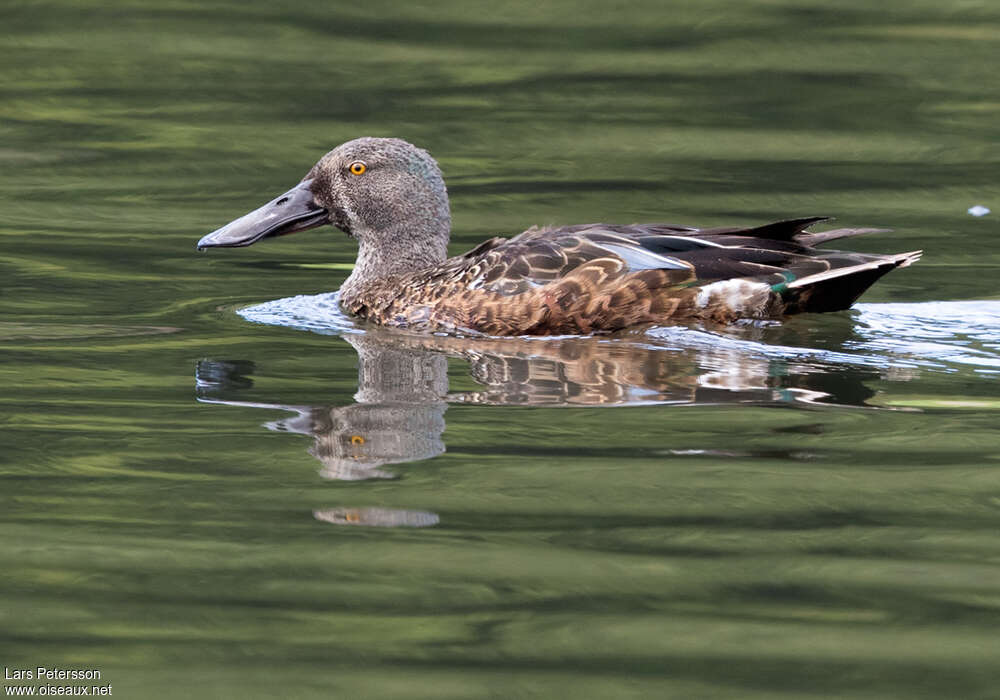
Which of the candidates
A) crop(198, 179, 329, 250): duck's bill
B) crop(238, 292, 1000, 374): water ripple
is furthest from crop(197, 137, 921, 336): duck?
crop(198, 179, 329, 250): duck's bill

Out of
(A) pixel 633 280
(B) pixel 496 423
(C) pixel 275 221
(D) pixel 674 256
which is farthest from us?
(C) pixel 275 221

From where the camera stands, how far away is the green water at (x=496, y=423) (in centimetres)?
448

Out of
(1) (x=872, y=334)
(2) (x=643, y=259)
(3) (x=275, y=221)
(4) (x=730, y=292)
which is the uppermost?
(3) (x=275, y=221)

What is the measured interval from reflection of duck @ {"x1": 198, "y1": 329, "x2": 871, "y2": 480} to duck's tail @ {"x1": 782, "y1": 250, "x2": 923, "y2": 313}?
66cm

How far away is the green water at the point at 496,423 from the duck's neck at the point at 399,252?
40cm

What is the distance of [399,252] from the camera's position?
31.9 feet

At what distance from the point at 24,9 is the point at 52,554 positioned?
41.6ft

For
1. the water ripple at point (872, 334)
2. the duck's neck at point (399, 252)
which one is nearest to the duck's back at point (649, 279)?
the water ripple at point (872, 334)

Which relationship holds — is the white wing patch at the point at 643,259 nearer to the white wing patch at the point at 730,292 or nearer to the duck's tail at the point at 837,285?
the white wing patch at the point at 730,292

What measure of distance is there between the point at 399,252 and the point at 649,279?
181 cm

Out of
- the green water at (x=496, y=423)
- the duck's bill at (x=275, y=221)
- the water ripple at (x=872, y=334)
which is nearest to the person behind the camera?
the green water at (x=496, y=423)

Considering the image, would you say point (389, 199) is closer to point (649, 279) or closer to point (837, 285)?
point (649, 279)

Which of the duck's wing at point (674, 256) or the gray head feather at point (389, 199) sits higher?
the gray head feather at point (389, 199)

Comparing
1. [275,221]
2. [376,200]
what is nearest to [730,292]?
[376,200]
